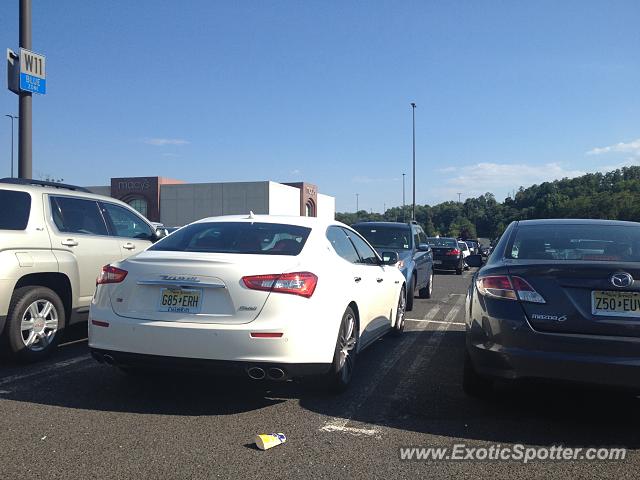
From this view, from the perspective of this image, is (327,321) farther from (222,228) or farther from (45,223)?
(45,223)

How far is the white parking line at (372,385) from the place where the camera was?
4.16 m

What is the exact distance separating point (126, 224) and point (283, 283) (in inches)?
157

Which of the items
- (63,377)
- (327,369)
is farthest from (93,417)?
(327,369)

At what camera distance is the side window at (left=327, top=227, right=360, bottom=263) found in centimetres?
548

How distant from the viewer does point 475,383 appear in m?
4.72

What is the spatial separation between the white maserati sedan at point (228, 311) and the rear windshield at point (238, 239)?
0.03 metres

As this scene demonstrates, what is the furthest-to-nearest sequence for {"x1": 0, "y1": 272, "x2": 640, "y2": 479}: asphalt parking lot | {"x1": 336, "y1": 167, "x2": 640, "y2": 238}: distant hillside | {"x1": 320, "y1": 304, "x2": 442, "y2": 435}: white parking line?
{"x1": 336, "y1": 167, "x2": 640, "y2": 238}: distant hillside → {"x1": 320, "y1": 304, "x2": 442, "y2": 435}: white parking line → {"x1": 0, "y1": 272, "x2": 640, "y2": 479}: asphalt parking lot

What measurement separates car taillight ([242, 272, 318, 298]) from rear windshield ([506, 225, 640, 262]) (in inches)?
65.6

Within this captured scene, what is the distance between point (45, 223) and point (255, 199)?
47.9 meters

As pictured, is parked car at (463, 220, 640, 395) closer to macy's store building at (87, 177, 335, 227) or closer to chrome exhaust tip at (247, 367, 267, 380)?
chrome exhaust tip at (247, 367, 267, 380)

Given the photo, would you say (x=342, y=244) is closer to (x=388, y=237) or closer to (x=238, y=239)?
(x=238, y=239)

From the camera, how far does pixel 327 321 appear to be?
454cm

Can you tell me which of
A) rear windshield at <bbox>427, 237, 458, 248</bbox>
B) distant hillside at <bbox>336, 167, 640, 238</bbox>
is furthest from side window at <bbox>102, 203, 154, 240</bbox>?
distant hillside at <bbox>336, 167, 640, 238</bbox>

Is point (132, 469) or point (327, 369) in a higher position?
point (327, 369)
